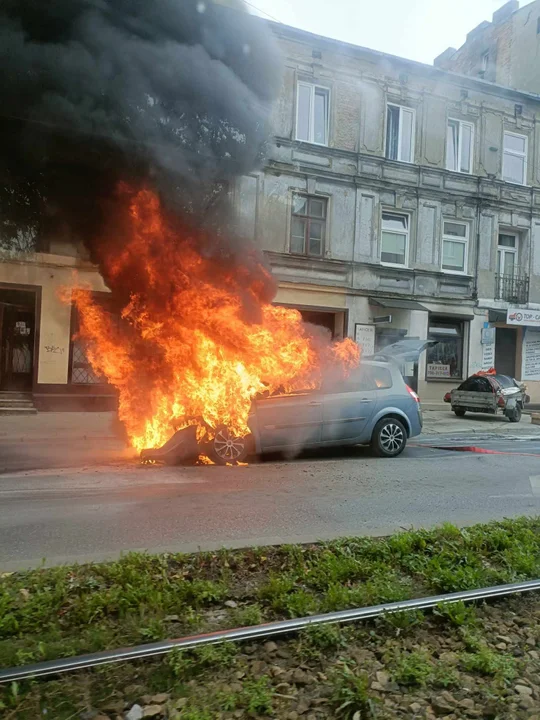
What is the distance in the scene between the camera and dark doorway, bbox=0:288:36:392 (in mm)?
14258

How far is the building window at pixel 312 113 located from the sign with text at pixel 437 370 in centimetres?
765

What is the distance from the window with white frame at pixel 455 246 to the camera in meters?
18.5

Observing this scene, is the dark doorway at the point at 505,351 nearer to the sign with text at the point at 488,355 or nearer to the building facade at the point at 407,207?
the building facade at the point at 407,207

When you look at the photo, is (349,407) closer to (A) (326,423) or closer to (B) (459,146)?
(A) (326,423)

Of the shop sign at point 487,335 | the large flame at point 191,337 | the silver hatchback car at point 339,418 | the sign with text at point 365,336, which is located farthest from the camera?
the shop sign at point 487,335

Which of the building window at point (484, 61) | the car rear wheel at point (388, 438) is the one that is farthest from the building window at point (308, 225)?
the building window at point (484, 61)

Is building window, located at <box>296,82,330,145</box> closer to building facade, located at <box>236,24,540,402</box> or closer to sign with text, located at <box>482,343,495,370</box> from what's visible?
building facade, located at <box>236,24,540,402</box>

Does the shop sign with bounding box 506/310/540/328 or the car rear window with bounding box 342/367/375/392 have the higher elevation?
the shop sign with bounding box 506/310/540/328

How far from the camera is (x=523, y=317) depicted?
1911cm

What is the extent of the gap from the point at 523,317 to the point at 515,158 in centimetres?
545

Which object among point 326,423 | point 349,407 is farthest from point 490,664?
point 349,407

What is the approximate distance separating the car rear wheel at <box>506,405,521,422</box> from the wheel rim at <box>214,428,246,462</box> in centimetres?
1040

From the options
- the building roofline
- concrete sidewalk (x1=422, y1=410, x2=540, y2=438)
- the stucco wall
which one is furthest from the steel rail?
the building roofline

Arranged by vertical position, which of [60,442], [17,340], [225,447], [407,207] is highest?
[407,207]
